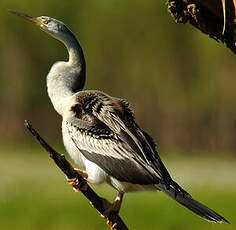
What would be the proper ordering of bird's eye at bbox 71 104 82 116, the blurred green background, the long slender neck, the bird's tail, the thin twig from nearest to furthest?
the thin twig → the bird's tail → bird's eye at bbox 71 104 82 116 → the long slender neck → the blurred green background

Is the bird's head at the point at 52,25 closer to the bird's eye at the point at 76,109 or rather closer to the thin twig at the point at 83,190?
the bird's eye at the point at 76,109

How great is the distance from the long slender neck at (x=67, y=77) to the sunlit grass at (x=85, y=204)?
484 centimetres

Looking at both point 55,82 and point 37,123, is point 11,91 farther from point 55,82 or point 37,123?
point 55,82

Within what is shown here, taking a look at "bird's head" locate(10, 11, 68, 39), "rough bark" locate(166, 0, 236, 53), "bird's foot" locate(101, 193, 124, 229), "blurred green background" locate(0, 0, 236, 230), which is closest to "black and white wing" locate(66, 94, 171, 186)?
"bird's foot" locate(101, 193, 124, 229)

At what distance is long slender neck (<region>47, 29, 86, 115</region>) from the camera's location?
5156 mm

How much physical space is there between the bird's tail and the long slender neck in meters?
0.81

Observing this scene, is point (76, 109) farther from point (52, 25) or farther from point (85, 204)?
point (85, 204)

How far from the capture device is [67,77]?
5.23m

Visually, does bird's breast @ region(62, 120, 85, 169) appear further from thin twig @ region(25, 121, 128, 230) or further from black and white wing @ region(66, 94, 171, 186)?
thin twig @ region(25, 121, 128, 230)

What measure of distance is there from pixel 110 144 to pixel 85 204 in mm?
8611

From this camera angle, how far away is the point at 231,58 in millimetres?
20875

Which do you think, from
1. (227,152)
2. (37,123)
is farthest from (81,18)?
(227,152)

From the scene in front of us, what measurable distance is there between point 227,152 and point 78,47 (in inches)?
681

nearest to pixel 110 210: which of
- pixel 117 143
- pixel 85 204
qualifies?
pixel 117 143
